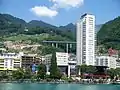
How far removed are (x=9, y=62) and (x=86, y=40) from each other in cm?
1442

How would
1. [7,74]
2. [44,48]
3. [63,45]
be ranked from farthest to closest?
[63,45]
[44,48]
[7,74]

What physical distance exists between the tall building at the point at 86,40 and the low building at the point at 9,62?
36.2 feet

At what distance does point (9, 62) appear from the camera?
60.5 meters

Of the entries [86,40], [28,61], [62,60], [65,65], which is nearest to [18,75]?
[28,61]

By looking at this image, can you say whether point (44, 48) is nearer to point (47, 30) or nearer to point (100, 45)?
point (100, 45)

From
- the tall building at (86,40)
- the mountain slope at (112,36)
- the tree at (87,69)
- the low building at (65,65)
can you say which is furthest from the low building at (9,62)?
the mountain slope at (112,36)

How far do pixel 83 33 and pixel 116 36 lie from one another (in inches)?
1335

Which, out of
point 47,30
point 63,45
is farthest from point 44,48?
point 47,30

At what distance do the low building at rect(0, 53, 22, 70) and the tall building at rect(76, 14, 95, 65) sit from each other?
1104 cm

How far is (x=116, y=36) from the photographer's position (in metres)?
98.5

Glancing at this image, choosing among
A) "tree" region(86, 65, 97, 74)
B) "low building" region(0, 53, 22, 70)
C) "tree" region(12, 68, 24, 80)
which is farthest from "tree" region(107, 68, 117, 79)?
"tree" region(12, 68, 24, 80)

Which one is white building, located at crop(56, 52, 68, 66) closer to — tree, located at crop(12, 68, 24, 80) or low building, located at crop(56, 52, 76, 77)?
low building, located at crop(56, 52, 76, 77)

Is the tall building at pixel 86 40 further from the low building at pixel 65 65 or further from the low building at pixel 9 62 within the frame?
the low building at pixel 9 62

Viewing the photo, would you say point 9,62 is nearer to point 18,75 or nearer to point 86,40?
point 18,75
